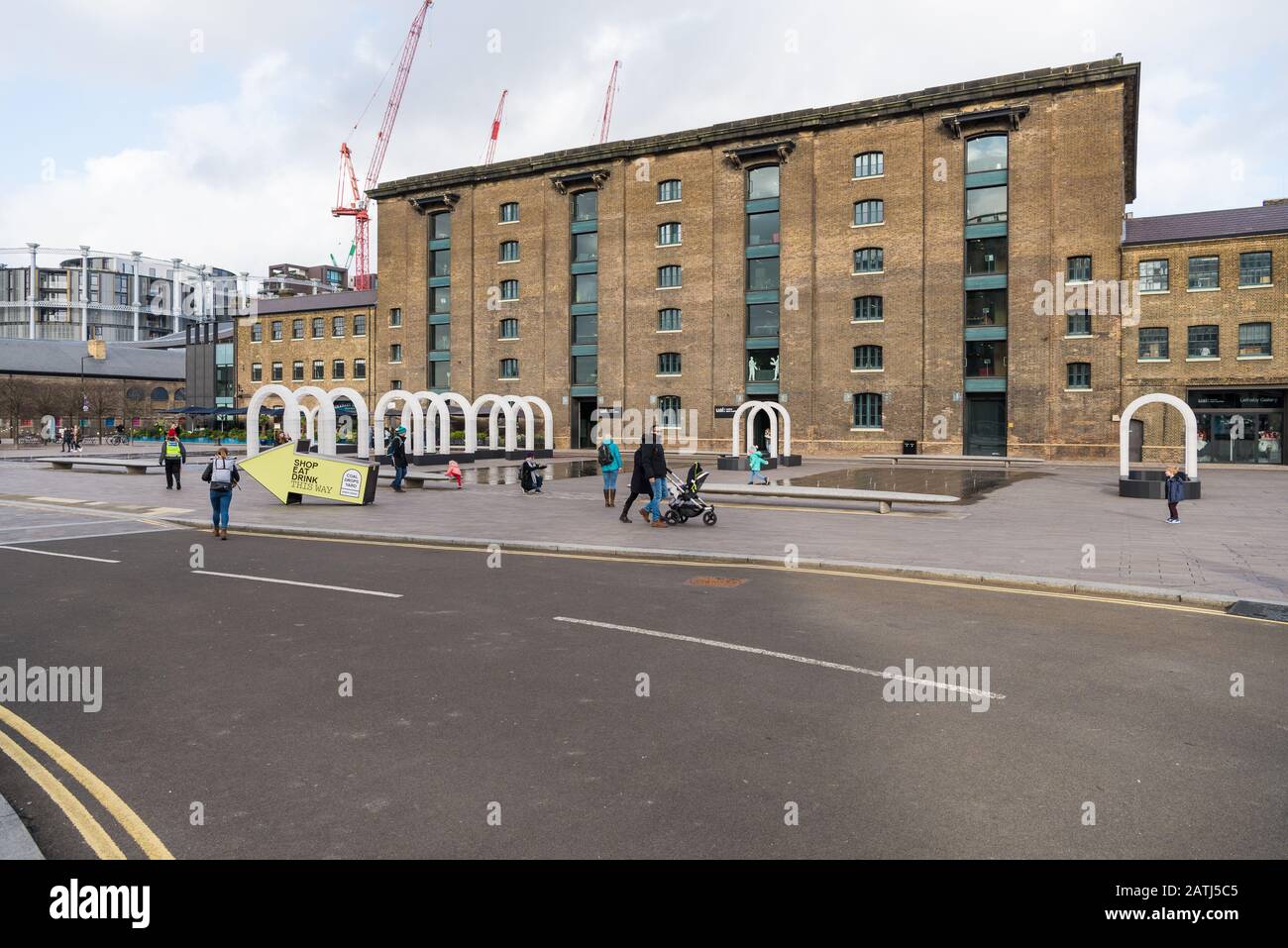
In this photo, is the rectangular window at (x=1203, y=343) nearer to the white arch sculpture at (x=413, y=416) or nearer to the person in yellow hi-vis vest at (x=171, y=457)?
the white arch sculpture at (x=413, y=416)

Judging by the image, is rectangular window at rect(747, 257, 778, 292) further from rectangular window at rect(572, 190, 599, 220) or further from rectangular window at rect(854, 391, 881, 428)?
rectangular window at rect(572, 190, 599, 220)

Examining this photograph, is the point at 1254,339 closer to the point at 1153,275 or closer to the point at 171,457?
the point at 1153,275

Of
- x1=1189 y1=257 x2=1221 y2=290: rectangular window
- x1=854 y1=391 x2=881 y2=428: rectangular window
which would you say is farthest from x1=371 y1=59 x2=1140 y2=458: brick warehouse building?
x1=1189 y1=257 x2=1221 y2=290: rectangular window

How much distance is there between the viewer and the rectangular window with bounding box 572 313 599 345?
56562 mm

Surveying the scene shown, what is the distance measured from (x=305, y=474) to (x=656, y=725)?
17339 millimetres

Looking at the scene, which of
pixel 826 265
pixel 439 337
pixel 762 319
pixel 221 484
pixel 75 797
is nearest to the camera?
pixel 75 797

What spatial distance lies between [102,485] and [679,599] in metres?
24.0

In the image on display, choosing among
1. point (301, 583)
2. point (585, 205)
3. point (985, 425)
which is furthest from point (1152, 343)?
point (301, 583)

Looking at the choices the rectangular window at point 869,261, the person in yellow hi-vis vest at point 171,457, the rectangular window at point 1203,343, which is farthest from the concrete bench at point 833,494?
the rectangular window at point 869,261

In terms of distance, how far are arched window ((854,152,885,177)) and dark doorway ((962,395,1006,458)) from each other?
13171 millimetres

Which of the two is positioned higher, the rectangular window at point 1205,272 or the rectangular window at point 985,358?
the rectangular window at point 1205,272

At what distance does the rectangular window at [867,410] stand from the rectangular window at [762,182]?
1289cm

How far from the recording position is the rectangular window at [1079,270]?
42.8 meters

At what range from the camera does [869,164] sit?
157ft
